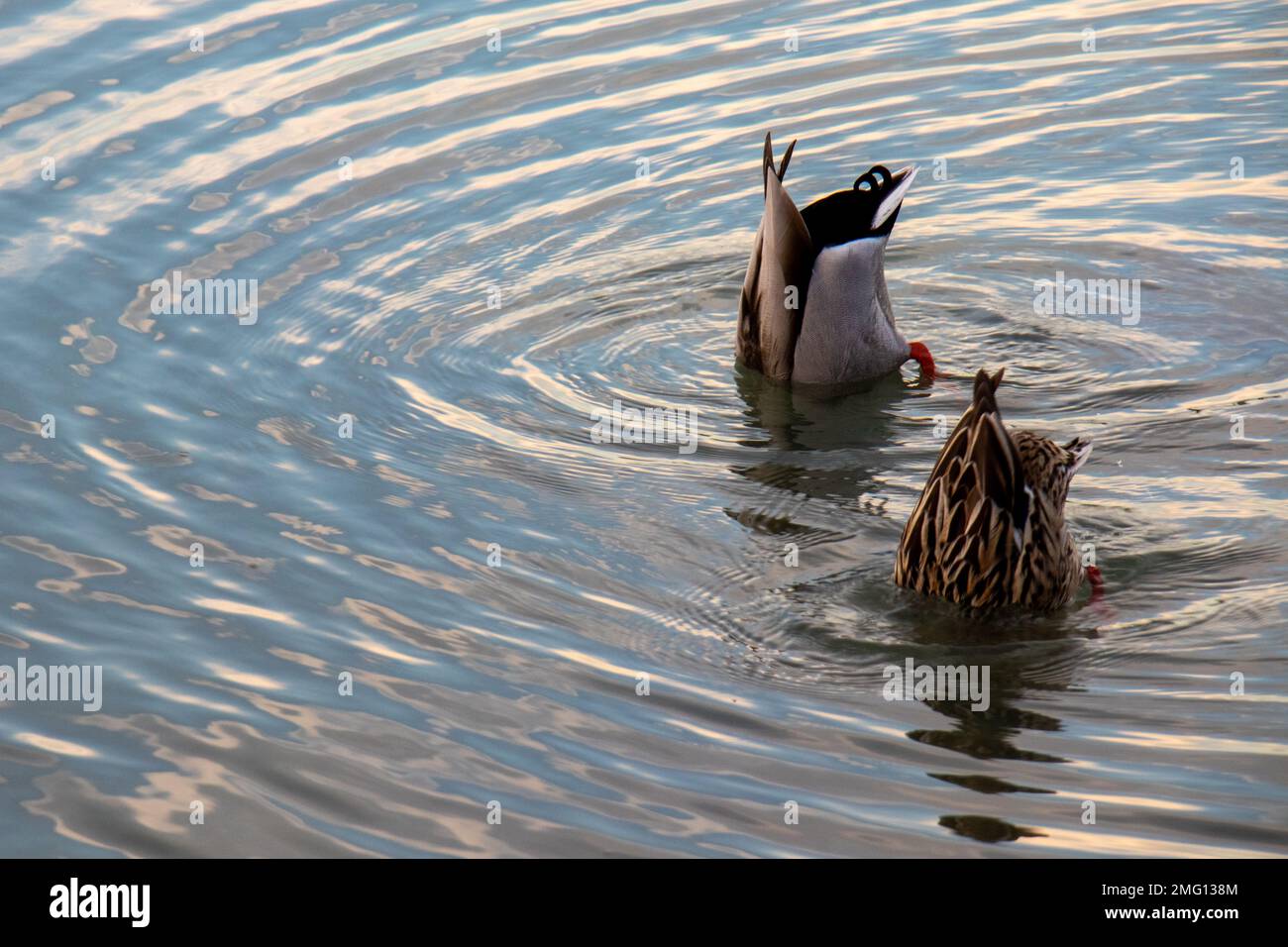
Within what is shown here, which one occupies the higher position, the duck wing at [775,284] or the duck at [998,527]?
the duck wing at [775,284]

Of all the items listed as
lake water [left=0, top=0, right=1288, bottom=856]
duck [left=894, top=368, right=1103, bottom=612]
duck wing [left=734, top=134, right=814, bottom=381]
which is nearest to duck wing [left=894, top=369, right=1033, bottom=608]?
duck [left=894, top=368, right=1103, bottom=612]

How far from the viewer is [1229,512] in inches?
285

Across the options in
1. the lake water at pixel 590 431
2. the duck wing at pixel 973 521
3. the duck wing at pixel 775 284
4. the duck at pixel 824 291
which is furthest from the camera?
the duck at pixel 824 291

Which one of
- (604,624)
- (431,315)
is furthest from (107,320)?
(604,624)

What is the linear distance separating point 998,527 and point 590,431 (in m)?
2.71

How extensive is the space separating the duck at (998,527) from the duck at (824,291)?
8.52 feet

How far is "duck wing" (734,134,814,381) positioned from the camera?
8891 millimetres

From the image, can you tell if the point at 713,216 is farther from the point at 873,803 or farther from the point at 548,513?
the point at 873,803

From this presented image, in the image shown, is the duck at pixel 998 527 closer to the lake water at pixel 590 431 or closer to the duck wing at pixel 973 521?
the duck wing at pixel 973 521

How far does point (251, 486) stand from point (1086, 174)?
21.3 ft

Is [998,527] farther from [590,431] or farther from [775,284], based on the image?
[775,284]

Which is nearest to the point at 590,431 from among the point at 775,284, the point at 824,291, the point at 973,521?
the point at 775,284

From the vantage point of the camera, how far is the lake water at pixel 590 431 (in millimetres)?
5539

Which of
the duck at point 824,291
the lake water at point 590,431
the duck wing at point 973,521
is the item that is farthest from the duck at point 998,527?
the duck at point 824,291
